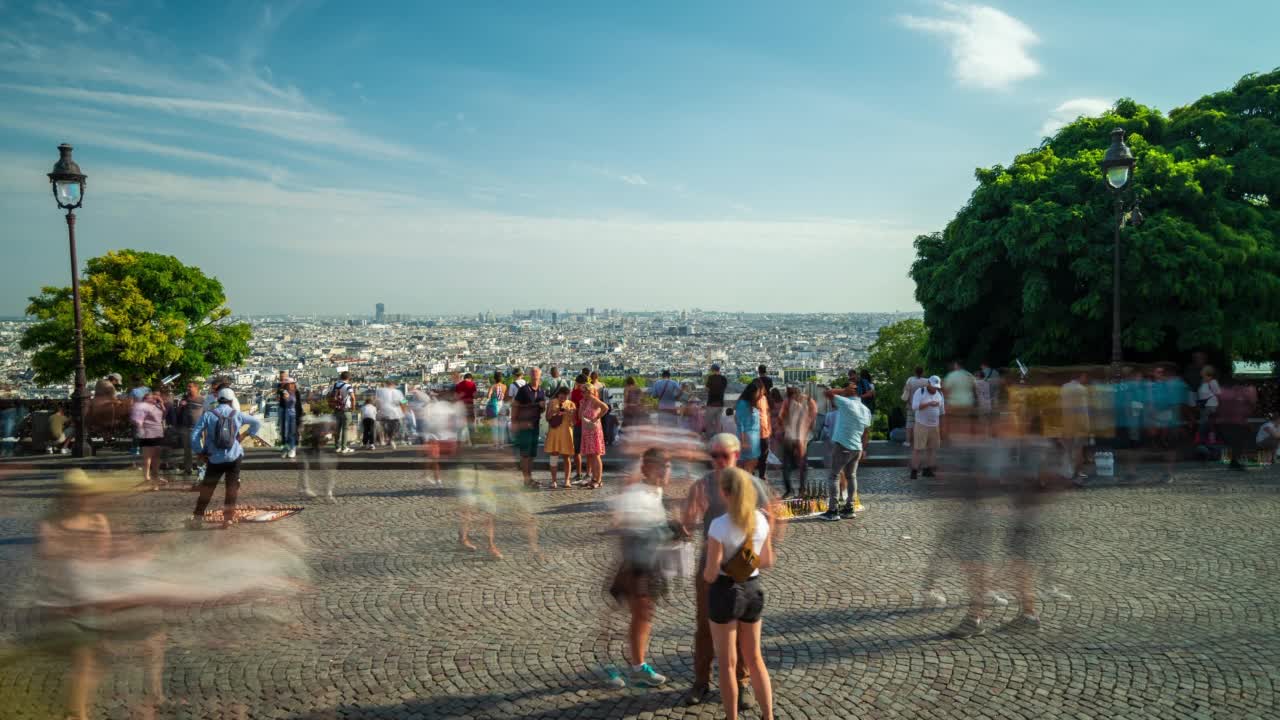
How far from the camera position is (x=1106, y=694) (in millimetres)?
5129

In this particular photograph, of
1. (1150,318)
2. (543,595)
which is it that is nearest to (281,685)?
(543,595)

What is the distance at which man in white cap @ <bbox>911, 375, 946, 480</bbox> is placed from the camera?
13102 millimetres

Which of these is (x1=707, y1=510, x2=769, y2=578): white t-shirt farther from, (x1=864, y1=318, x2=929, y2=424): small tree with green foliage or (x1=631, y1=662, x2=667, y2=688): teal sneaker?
(x1=864, y1=318, x2=929, y2=424): small tree with green foliage

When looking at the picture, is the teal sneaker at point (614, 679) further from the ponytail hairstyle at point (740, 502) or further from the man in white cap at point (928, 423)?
the man in white cap at point (928, 423)

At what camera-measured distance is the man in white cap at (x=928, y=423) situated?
13102 mm

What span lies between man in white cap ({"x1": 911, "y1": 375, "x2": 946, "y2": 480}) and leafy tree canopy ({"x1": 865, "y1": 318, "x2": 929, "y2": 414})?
1195 inches

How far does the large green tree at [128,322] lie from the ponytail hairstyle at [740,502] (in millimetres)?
47291

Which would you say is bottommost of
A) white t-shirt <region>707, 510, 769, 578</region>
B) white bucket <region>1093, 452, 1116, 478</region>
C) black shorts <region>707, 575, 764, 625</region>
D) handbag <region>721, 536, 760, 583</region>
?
white bucket <region>1093, 452, 1116, 478</region>

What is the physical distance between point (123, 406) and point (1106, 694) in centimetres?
1794

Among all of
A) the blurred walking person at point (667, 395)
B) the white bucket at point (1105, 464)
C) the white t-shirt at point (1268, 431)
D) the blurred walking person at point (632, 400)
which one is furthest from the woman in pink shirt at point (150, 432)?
the white t-shirt at point (1268, 431)

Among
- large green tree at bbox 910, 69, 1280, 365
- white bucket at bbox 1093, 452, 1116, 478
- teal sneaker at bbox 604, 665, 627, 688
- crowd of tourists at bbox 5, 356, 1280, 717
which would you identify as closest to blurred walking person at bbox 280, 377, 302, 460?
crowd of tourists at bbox 5, 356, 1280, 717

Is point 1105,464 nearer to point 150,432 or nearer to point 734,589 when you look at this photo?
point 734,589

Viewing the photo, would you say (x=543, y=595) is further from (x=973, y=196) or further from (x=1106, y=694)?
(x=973, y=196)

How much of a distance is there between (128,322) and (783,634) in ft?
162
